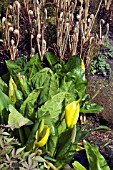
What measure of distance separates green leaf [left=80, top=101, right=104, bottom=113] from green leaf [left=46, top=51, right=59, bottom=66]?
565 millimetres

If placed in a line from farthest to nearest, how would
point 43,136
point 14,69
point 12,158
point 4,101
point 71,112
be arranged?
point 14,69, point 4,101, point 71,112, point 43,136, point 12,158

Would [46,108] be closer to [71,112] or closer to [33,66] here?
[71,112]

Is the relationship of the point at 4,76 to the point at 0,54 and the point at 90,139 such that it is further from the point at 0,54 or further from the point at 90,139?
the point at 90,139

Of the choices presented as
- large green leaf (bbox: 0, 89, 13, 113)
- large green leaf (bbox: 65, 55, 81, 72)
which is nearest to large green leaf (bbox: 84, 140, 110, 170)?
large green leaf (bbox: 0, 89, 13, 113)

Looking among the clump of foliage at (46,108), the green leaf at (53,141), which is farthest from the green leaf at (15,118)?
the green leaf at (53,141)

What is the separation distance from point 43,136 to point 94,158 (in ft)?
1.63

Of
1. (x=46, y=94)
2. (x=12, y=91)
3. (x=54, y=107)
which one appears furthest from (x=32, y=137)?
(x=12, y=91)

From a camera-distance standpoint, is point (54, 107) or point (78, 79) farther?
point (78, 79)

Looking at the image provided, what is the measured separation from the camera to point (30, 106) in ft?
11.5

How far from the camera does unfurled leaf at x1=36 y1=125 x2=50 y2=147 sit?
3322mm

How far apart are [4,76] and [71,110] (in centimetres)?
103

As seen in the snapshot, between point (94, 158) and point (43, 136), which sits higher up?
point (43, 136)

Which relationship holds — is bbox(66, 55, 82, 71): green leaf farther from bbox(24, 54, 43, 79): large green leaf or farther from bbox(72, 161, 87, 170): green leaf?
bbox(72, 161, 87, 170): green leaf

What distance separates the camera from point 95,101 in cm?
431
